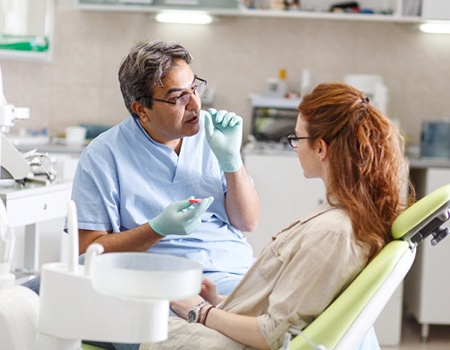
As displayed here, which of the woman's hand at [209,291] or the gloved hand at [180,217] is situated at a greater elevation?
the gloved hand at [180,217]

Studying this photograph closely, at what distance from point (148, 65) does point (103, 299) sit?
1070 mm

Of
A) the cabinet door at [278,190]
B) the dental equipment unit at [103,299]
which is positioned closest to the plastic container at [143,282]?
the dental equipment unit at [103,299]

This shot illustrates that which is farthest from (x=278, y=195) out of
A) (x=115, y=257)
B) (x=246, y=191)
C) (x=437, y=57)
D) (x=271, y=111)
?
(x=115, y=257)

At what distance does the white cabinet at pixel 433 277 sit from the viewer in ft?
12.3

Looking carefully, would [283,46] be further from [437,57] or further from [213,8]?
[437,57]

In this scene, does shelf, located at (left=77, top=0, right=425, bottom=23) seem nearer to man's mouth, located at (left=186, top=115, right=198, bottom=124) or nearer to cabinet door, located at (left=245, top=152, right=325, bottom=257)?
cabinet door, located at (left=245, top=152, right=325, bottom=257)

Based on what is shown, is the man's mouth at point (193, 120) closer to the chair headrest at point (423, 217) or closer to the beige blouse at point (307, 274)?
the beige blouse at point (307, 274)

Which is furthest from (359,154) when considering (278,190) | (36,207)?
(278,190)

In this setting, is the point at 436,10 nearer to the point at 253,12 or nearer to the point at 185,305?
the point at 253,12

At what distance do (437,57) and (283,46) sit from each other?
0.81 metres

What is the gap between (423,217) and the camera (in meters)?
1.54

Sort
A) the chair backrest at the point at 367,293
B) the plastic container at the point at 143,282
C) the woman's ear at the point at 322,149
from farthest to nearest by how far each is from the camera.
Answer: the woman's ear at the point at 322,149
the chair backrest at the point at 367,293
the plastic container at the point at 143,282

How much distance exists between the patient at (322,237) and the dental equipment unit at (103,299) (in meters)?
0.45

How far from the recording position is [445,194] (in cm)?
155
